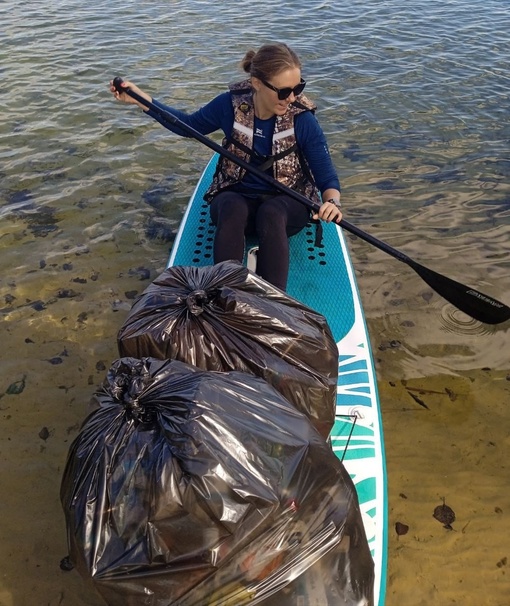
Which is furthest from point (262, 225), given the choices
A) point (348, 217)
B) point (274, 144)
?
point (348, 217)

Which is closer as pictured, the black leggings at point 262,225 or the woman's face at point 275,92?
the woman's face at point 275,92

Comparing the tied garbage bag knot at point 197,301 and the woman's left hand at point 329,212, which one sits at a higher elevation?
the tied garbage bag knot at point 197,301

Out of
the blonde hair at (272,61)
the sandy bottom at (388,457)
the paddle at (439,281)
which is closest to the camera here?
the sandy bottom at (388,457)

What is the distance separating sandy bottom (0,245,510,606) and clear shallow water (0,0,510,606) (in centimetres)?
1

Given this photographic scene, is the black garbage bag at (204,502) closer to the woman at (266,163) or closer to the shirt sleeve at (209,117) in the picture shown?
the woman at (266,163)

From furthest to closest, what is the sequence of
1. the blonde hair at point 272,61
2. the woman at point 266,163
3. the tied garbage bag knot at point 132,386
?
the woman at point 266,163, the blonde hair at point 272,61, the tied garbage bag knot at point 132,386

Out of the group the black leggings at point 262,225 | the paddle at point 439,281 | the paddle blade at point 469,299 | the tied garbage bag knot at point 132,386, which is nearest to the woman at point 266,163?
the black leggings at point 262,225

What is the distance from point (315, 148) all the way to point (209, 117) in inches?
30.7

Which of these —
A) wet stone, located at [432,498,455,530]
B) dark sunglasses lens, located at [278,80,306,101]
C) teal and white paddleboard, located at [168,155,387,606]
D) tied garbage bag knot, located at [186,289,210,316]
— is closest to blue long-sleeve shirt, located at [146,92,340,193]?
dark sunglasses lens, located at [278,80,306,101]

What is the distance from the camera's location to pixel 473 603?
2.34 meters

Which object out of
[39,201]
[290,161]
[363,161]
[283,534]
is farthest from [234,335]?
[363,161]

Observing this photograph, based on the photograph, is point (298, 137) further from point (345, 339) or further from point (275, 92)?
point (345, 339)

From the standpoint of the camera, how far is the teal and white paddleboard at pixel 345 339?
8.03 ft

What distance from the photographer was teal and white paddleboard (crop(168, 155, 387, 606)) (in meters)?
2.45
